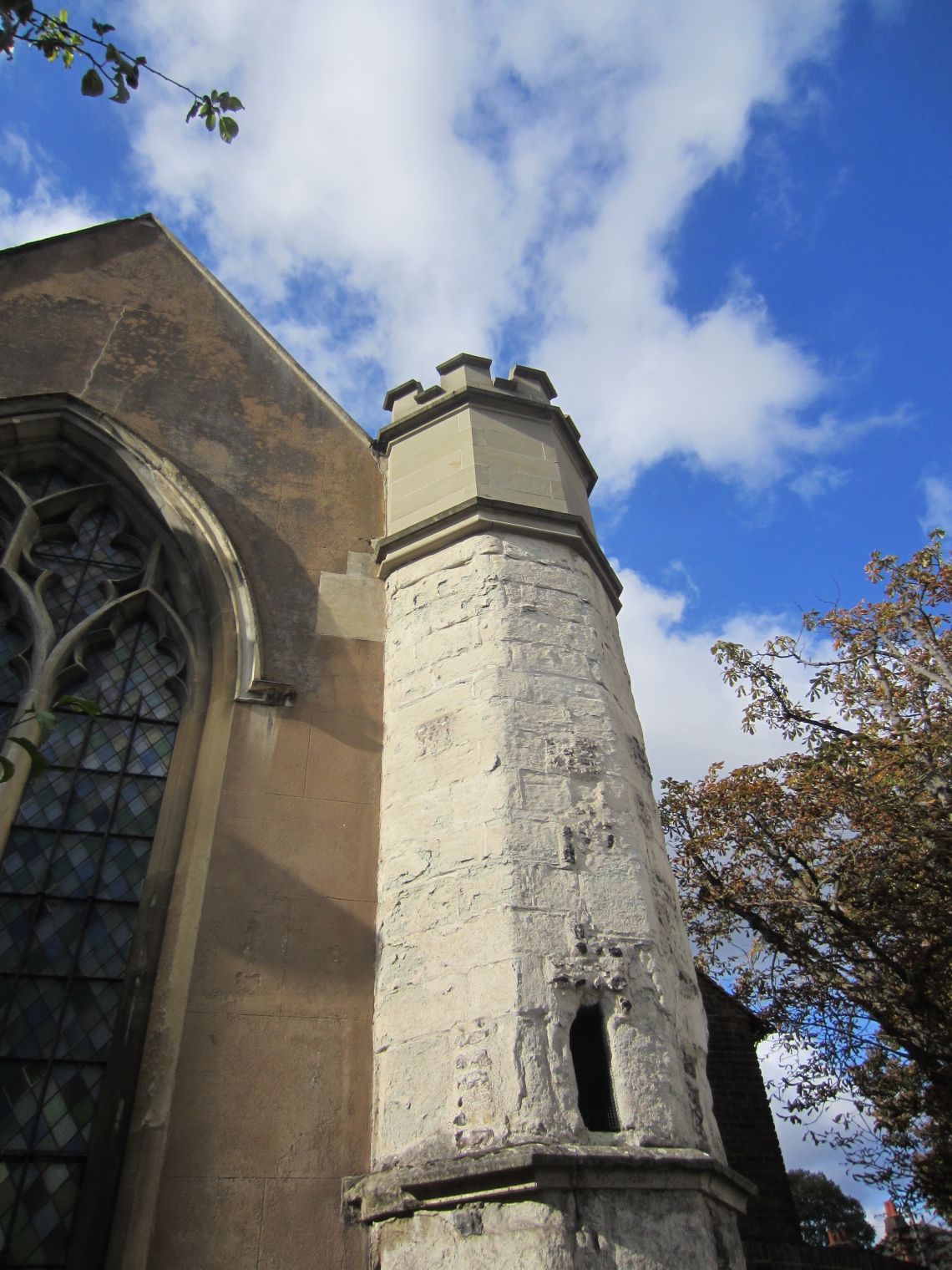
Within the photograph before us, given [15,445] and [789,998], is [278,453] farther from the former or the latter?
[789,998]

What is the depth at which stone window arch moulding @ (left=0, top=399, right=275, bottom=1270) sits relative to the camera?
12.1 feet

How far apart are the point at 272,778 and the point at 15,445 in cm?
303

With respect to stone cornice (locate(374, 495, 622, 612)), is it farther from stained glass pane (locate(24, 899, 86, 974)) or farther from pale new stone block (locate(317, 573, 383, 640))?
stained glass pane (locate(24, 899, 86, 974))

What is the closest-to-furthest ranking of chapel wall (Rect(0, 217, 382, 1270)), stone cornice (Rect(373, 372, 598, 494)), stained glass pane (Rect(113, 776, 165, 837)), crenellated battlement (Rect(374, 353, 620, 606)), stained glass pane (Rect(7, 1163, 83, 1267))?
stained glass pane (Rect(7, 1163, 83, 1267)), chapel wall (Rect(0, 217, 382, 1270)), stained glass pane (Rect(113, 776, 165, 837)), crenellated battlement (Rect(374, 353, 620, 606)), stone cornice (Rect(373, 372, 598, 494))

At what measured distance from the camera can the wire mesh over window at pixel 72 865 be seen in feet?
12.0

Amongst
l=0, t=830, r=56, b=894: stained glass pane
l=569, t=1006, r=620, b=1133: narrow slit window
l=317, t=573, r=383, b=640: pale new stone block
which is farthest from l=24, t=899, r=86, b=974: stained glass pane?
l=569, t=1006, r=620, b=1133: narrow slit window

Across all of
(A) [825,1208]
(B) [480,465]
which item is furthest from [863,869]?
(A) [825,1208]

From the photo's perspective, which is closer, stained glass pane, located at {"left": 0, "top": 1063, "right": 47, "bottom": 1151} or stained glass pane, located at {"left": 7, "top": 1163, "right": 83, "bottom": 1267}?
stained glass pane, located at {"left": 7, "top": 1163, "right": 83, "bottom": 1267}

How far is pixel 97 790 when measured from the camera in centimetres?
474

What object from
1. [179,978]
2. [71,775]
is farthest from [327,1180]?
[71,775]

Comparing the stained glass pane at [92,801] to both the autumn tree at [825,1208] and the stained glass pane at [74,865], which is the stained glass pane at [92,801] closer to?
the stained glass pane at [74,865]

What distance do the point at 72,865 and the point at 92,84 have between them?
3392 mm

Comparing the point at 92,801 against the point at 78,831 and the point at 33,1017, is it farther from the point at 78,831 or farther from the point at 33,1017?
the point at 33,1017

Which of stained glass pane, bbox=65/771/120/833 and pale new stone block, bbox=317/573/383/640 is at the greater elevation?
pale new stone block, bbox=317/573/383/640
